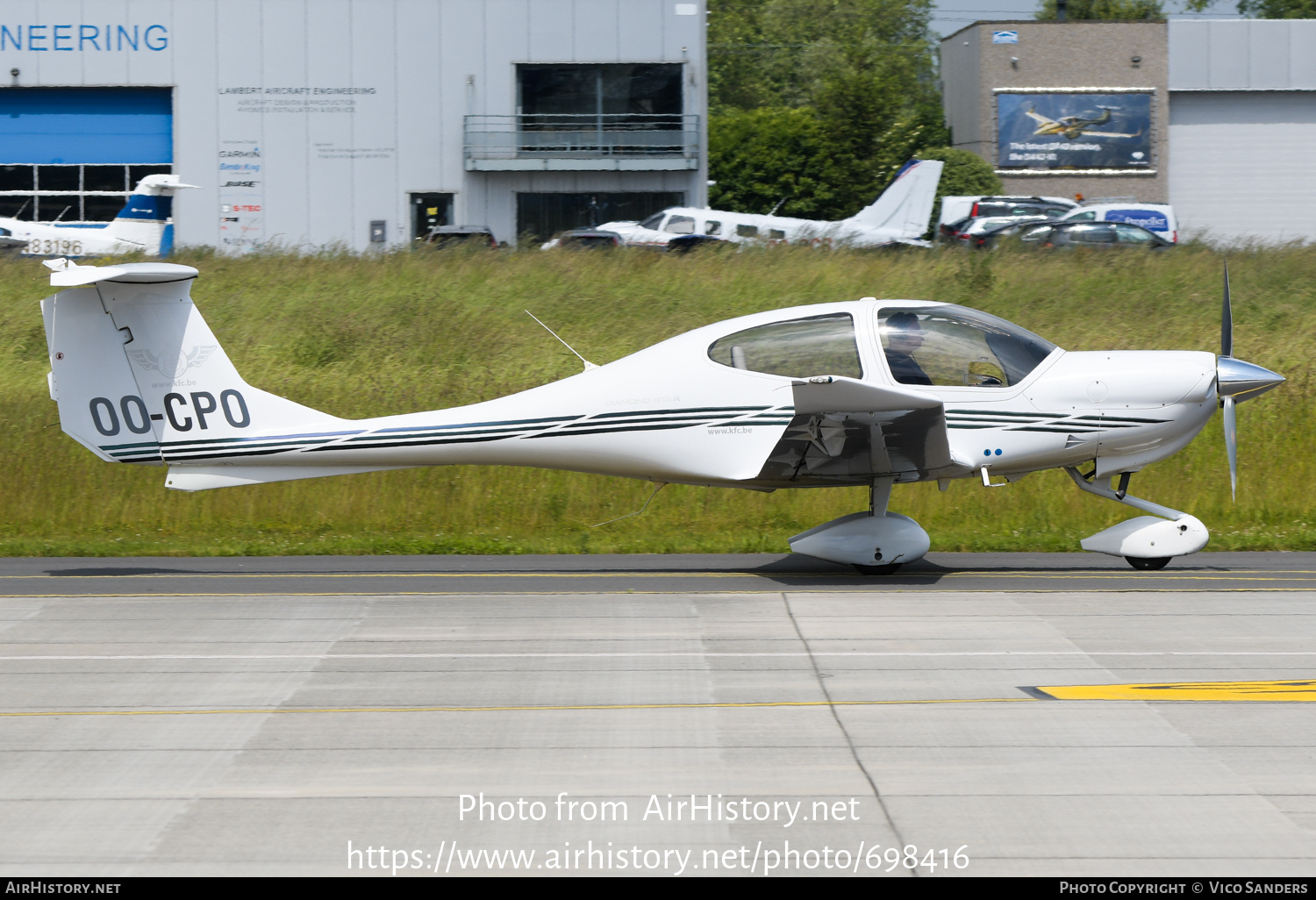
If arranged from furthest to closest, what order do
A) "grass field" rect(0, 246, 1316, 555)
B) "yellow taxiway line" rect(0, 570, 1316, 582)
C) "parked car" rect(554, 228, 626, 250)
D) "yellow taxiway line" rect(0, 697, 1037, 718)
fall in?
1. "parked car" rect(554, 228, 626, 250)
2. "grass field" rect(0, 246, 1316, 555)
3. "yellow taxiway line" rect(0, 570, 1316, 582)
4. "yellow taxiway line" rect(0, 697, 1037, 718)

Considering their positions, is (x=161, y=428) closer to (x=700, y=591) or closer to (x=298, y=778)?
(x=700, y=591)

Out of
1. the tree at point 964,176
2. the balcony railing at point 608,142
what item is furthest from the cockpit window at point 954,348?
the tree at point 964,176

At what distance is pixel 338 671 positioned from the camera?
777cm

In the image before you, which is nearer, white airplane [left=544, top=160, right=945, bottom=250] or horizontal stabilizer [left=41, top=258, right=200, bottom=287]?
Answer: horizontal stabilizer [left=41, top=258, right=200, bottom=287]

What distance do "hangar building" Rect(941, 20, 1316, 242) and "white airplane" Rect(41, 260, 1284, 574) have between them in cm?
3955

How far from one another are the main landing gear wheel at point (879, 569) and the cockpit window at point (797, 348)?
1.64 m

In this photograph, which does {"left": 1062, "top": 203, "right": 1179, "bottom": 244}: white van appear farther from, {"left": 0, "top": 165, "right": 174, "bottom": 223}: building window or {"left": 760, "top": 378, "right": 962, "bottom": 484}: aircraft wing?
{"left": 760, "top": 378, "right": 962, "bottom": 484}: aircraft wing

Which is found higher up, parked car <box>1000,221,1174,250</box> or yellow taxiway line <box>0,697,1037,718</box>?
parked car <box>1000,221,1174,250</box>

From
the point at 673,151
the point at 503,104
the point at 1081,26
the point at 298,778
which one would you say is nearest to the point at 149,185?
the point at 503,104

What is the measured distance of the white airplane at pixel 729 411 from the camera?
10.4 metres

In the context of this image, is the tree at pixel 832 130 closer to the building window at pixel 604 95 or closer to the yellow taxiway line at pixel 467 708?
the building window at pixel 604 95

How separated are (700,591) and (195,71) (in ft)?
106

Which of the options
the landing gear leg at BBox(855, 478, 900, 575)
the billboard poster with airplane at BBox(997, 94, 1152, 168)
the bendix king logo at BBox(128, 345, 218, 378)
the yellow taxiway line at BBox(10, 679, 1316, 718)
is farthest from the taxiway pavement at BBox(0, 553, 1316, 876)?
the billboard poster with airplane at BBox(997, 94, 1152, 168)

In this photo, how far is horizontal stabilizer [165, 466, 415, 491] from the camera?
10625 millimetres
